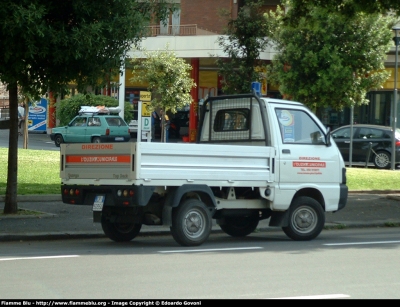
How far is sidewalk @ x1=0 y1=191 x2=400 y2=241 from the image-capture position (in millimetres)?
12656

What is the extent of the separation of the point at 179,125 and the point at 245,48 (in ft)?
75.0

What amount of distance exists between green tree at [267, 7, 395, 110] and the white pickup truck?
43.8 ft

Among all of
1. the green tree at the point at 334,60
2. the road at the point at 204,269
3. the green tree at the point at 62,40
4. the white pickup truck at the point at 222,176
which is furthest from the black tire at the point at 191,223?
the green tree at the point at 334,60

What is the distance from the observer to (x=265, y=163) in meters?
12.0

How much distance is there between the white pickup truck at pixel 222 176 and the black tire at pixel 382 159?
16.2m

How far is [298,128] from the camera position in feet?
41.0

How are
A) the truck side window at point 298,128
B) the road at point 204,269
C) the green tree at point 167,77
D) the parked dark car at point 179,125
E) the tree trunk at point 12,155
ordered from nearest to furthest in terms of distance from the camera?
the road at point 204,269, the truck side window at point 298,128, the tree trunk at point 12,155, the green tree at point 167,77, the parked dark car at point 179,125

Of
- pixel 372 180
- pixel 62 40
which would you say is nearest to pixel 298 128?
pixel 62 40

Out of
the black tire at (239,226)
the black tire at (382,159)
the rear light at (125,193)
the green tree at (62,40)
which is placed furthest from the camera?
the black tire at (382,159)

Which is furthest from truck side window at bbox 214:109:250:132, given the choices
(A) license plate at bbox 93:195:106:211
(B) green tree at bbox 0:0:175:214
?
(A) license plate at bbox 93:195:106:211

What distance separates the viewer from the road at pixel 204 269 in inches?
302

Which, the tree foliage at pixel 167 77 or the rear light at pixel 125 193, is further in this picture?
the tree foliage at pixel 167 77

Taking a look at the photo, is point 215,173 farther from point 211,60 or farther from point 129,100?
point 129,100

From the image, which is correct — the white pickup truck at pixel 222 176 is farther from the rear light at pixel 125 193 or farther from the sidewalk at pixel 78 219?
the sidewalk at pixel 78 219
